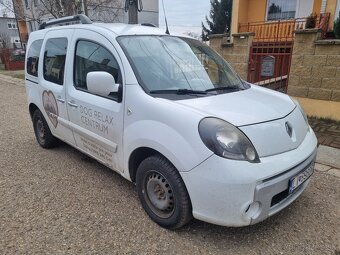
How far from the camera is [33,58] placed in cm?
435

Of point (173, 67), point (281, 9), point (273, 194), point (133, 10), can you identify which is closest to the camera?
point (273, 194)

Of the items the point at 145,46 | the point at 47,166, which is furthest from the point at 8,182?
the point at 145,46

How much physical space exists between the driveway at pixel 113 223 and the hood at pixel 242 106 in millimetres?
1023

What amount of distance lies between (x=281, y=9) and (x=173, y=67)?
395 inches

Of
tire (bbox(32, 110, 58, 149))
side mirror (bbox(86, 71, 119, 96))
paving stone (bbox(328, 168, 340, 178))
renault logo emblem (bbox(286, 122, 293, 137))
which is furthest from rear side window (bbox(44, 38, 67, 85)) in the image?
paving stone (bbox(328, 168, 340, 178))

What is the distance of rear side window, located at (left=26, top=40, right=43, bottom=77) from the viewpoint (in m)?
4.24

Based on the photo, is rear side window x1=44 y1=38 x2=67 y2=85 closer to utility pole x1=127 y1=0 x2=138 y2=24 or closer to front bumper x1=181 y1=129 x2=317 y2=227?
front bumper x1=181 y1=129 x2=317 y2=227

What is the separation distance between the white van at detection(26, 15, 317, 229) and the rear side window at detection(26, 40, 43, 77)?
589 millimetres

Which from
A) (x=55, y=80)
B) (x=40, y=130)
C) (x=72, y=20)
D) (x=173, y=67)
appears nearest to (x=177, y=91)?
(x=173, y=67)

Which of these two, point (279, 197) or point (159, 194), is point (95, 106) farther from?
point (279, 197)

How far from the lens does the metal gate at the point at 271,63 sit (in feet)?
21.2

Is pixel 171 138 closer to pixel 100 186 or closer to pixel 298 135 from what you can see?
pixel 298 135

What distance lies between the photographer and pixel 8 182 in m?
3.54

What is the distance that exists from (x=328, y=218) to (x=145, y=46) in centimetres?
248
